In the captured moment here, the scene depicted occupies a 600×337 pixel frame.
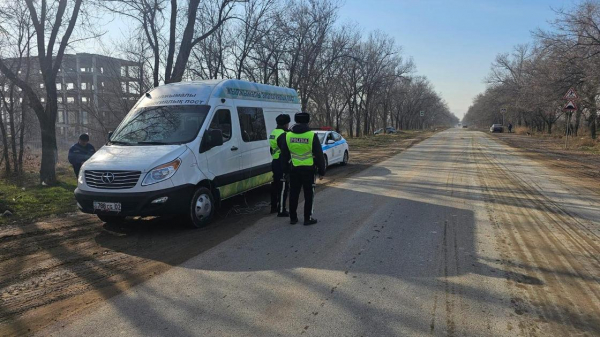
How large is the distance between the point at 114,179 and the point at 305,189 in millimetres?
2982

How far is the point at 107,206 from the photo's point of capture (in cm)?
568

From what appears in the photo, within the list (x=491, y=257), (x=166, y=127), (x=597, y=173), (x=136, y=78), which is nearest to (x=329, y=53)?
(x=136, y=78)

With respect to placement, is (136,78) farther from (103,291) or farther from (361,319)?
(361,319)

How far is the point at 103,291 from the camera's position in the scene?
12.9 ft

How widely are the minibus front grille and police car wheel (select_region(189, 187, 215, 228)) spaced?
95cm

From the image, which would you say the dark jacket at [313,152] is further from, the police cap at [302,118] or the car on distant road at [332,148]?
the car on distant road at [332,148]

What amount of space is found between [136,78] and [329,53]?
46.9ft

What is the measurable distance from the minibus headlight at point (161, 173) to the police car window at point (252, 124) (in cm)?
214

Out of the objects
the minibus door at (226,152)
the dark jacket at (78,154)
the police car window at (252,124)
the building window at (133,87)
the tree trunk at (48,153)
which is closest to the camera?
the minibus door at (226,152)

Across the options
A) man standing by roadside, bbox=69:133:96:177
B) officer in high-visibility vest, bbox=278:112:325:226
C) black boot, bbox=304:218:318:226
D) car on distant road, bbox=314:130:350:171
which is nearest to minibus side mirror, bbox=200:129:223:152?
officer in high-visibility vest, bbox=278:112:325:226

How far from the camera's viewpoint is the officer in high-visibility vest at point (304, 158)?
20.6 feet

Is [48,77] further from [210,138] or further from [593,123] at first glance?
[593,123]

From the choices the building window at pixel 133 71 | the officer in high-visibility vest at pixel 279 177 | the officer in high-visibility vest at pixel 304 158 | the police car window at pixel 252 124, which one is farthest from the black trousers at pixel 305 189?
the building window at pixel 133 71

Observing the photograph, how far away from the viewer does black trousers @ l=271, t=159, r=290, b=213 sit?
22.8 ft
